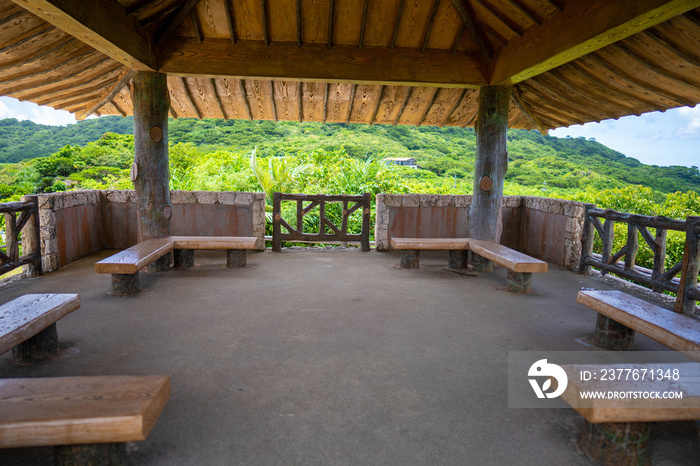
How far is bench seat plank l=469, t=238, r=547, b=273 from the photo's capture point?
487cm

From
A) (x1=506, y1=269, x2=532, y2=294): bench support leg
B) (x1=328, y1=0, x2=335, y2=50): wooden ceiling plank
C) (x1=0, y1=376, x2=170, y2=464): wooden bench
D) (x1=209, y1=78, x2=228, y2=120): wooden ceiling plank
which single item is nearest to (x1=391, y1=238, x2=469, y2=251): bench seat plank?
(x1=506, y1=269, x2=532, y2=294): bench support leg

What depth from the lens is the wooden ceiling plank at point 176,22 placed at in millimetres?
5402

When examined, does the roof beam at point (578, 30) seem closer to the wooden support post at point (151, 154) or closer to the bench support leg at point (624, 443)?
the bench support leg at point (624, 443)

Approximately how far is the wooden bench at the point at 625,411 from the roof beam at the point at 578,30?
104 inches

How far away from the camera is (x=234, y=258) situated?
6.28m

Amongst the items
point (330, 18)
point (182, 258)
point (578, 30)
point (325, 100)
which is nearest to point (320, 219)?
point (325, 100)

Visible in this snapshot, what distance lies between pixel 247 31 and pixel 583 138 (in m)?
28.7

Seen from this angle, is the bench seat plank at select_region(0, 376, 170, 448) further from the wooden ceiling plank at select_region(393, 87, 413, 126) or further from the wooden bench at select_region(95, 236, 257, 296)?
the wooden ceiling plank at select_region(393, 87, 413, 126)

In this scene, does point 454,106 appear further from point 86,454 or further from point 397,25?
point 86,454

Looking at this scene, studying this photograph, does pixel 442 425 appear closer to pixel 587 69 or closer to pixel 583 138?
pixel 587 69

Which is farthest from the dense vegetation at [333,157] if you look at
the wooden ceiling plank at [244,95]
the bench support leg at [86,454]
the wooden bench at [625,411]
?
the bench support leg at [86,454]

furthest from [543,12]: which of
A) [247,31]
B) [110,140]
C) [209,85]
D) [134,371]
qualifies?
[110,140]

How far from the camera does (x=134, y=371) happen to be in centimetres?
305

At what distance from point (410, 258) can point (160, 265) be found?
350cm
